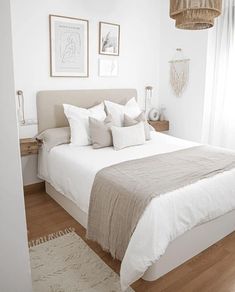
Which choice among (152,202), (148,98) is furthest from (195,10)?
(148,98)

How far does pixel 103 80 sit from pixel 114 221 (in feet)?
7.97

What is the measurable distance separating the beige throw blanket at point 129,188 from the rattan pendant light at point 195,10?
4.13 ft

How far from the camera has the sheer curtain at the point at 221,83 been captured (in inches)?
139

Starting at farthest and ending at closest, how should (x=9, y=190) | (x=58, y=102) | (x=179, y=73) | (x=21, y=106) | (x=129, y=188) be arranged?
(x=179, y=73) < (x=58, y=102) < (x=21, y=106) < (x=129, y=188) < (x=9, y=190)

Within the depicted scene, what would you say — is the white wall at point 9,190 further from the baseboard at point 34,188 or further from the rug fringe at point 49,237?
the baseboard at point 34,188

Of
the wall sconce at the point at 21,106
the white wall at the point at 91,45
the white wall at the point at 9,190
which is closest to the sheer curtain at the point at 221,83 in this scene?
the white wall at the point at 91,45

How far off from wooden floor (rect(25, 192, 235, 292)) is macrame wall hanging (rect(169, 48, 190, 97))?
7.97ft

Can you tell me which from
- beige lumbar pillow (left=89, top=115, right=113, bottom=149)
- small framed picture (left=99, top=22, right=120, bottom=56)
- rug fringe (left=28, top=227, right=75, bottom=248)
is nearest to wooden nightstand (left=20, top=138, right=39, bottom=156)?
beige lumbar pillow (left=89, top=115, right=113, bottom=149)

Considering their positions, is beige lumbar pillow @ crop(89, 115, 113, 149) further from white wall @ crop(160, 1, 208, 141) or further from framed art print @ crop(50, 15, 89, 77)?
white wall @ crop(160, 1, 208, 141)

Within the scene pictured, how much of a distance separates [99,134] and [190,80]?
1.91 m

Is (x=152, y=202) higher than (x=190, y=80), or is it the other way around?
(x=190, y=80)

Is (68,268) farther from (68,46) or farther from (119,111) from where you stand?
(68,46)

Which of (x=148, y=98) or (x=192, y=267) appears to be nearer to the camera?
(x=192, y=267)

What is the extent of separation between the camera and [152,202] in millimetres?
1687
